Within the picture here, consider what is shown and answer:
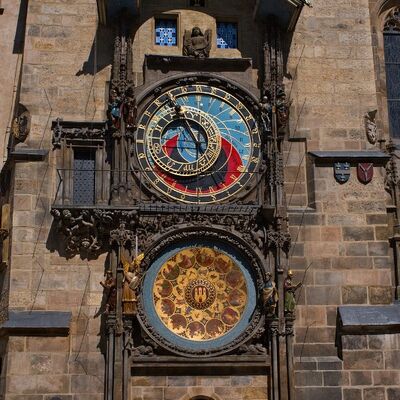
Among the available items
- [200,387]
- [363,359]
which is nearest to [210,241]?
[200,387]

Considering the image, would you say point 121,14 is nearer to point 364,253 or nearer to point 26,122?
point 26,122

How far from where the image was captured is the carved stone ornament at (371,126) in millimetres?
15336

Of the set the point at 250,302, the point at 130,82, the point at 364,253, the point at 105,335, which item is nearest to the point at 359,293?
the point at 364,253

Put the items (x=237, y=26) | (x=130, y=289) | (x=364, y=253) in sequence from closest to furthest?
(x=130, y=289), (x=364, y=253), (x=237, y=26)

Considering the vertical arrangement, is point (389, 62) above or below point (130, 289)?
above

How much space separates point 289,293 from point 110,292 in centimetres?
282

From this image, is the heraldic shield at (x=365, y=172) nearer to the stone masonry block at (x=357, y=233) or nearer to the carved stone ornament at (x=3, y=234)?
the stone masonry block at (x=357, y=233)

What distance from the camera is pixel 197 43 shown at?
15.4 meters

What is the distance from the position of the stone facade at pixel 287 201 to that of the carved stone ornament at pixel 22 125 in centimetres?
9

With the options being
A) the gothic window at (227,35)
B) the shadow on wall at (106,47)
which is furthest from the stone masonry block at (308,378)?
the gothic window at (227,35)

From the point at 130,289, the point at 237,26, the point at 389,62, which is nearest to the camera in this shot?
the point at 130,289

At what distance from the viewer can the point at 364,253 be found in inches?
577

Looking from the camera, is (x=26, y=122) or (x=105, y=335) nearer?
(x=105, y=335)

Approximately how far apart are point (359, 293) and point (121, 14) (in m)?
6.19
